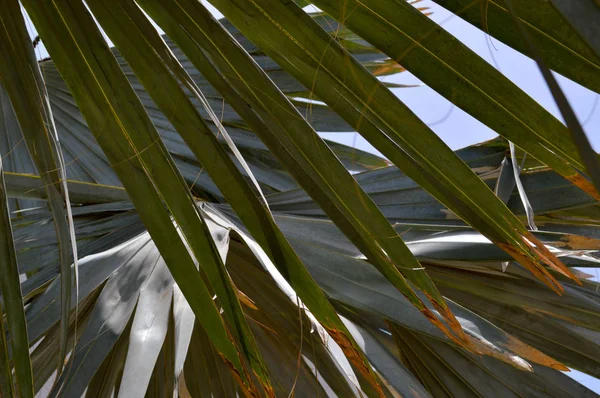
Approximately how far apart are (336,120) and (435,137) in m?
1.03

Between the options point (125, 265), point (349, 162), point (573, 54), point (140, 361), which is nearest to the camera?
point (573, 54)

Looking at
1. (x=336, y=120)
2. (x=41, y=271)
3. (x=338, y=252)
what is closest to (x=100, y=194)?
(x=41, y=271)

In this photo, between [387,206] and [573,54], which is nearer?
[573,54]

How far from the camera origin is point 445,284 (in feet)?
3.22

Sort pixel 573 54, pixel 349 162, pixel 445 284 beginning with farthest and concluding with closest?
pixel 349 162 → pixel 445 284 → pixel 573 54

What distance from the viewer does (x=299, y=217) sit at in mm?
1031

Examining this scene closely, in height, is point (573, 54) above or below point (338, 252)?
above

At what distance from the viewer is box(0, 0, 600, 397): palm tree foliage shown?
1.57 feet

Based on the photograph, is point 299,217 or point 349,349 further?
point 299,217

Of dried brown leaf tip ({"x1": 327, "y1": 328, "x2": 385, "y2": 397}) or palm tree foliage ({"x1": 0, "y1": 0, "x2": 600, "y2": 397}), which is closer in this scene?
palm tree foliage ({"x1": 0, "y1": 0, "x2": 600, "y2": 397})

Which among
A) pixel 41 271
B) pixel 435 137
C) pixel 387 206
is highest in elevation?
pixel 435 137

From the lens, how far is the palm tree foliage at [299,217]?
1.57ft

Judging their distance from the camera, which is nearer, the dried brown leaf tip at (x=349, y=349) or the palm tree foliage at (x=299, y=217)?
the palm tree foliage at (x=299, y=217)

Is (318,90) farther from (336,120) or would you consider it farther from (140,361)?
(336,120)
